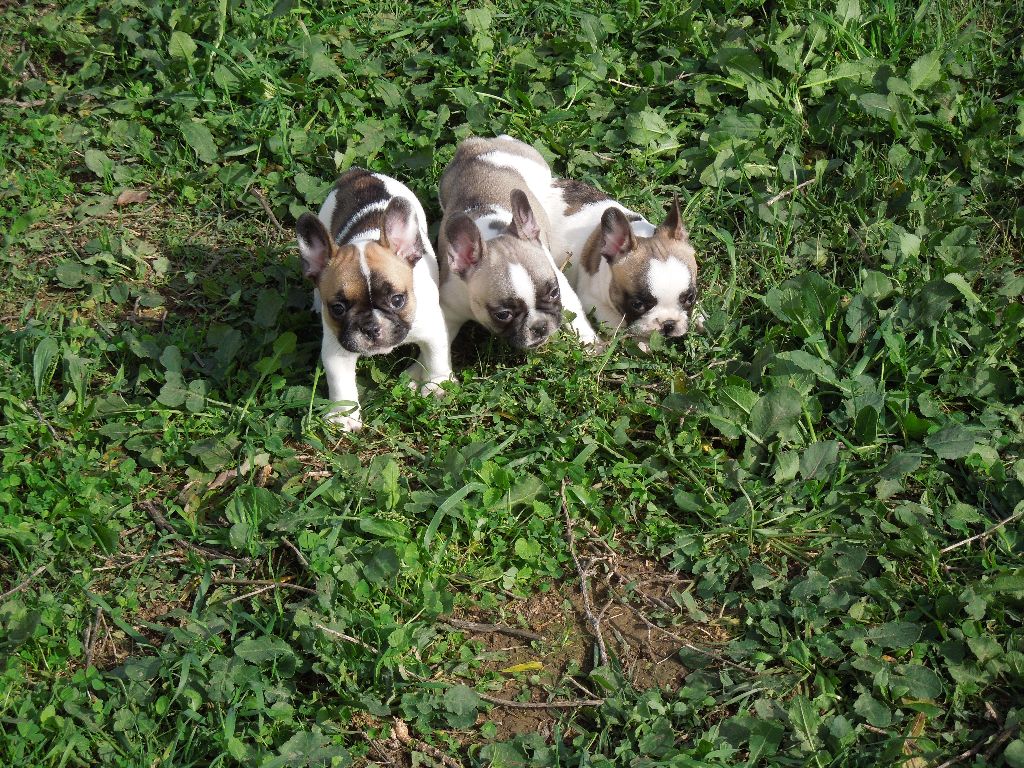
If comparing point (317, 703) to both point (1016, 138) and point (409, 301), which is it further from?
point (1016, 138)

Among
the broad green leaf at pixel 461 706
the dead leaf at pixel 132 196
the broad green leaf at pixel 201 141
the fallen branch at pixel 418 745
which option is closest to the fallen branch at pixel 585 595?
the broad green leaf at pixel 461 706

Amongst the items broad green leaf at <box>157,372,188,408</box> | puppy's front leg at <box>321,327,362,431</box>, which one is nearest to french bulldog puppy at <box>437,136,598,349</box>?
puppy's front leg at <box>321,327,362,431</box>

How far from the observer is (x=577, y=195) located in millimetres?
5980

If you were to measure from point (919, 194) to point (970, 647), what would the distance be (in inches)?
112

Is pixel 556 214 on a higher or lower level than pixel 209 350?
higher

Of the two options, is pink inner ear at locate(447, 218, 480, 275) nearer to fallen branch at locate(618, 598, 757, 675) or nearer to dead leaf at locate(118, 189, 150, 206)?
fallen branch at locate(618, 598, 757, 675)

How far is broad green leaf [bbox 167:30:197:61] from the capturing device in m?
6.46

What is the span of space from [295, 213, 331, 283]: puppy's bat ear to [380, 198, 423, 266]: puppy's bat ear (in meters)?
0.29

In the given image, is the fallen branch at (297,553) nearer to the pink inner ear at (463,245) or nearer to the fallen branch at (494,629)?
the fallen branch at (494,629)

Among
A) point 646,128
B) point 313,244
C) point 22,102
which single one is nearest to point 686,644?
point 313,244

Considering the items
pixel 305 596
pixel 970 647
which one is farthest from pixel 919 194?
pixel 305 596

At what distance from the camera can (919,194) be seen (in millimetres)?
5695

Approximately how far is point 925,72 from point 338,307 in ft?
13.1

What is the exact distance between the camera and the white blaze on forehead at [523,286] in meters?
5.03
